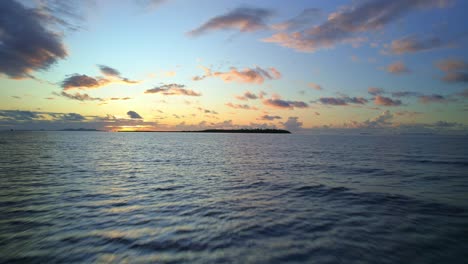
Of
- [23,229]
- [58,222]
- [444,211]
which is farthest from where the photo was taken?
[444,211]

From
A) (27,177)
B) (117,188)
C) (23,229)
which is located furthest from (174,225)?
(27,177)

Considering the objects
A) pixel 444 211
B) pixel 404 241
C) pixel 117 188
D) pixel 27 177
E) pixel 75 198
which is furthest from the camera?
pixel 27 177

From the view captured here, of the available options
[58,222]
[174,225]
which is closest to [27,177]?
[58,222]

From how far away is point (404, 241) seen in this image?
949 centimetres

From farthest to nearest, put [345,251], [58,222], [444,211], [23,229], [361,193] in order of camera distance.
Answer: [361,193] → [444,211] → [58,222] → [23,229] → [345,251]

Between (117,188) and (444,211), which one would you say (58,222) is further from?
(444,211)

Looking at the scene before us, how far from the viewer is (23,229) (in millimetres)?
10625

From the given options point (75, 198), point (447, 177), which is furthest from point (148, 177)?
point (447, 177)

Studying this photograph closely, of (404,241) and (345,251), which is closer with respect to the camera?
(345,251)

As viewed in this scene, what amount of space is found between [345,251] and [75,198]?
1676 cm

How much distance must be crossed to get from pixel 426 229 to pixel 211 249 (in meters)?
9.91

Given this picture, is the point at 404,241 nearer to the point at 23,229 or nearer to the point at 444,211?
the point at 444,211

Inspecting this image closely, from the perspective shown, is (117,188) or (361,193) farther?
(117,188)

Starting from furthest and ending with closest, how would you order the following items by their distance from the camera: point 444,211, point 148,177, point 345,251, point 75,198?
1. point 148,177
2. point 75,198
3. point 444,211
4. point 345,251
